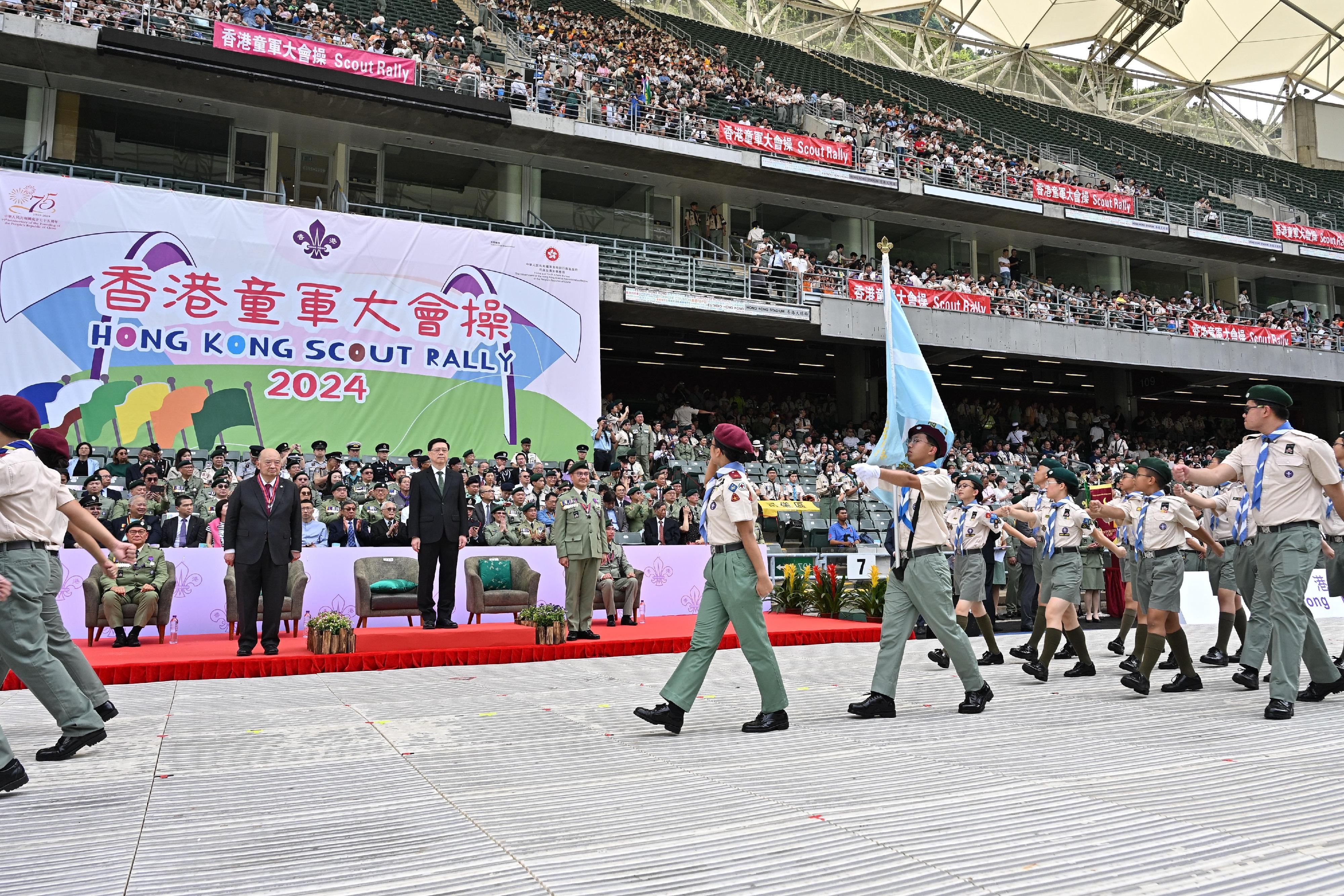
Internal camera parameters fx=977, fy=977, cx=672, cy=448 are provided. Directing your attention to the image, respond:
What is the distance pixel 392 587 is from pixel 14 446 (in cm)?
606

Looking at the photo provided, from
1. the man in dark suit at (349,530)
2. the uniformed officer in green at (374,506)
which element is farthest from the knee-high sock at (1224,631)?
the uniformed officer in green at (374,506)

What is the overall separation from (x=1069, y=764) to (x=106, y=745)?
4967 mm

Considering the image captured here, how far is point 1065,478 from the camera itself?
8.45 metres

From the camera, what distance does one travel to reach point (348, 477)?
1499 cm

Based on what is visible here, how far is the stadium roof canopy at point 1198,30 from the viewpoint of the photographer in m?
41.6

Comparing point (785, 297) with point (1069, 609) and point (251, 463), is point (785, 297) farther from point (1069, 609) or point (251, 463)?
point (1069, 609)

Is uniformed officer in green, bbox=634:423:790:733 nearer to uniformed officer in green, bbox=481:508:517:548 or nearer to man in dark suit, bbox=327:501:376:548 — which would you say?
uniformed officer in green, bbox=481:508:517:548

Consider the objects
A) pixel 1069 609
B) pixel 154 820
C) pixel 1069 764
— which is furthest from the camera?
pixel 1069 609

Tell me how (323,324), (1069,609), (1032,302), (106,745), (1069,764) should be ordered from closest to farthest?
(1069,764) → (106,745) → (1069,609) → (323,324) → (1032,302)

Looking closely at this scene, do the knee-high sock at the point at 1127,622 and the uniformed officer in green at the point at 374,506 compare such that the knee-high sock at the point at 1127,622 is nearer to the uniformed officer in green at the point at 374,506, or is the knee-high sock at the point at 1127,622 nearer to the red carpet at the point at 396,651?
the red carpet at the point at 396,651

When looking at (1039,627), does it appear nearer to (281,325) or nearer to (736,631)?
(736,631)

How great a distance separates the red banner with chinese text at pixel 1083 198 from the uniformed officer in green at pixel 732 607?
26390mm

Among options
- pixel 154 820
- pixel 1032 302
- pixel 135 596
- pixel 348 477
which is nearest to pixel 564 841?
pixel 154 820

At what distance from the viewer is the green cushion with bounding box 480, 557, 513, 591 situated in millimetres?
11312
